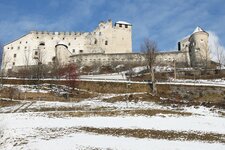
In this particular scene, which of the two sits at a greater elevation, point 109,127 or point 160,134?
point 109,127

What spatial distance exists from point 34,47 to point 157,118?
6690 cm

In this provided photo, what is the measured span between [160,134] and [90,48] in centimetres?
7284

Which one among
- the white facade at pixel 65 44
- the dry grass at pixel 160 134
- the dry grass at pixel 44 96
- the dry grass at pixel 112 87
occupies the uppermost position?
the white facade at pixel 65 44

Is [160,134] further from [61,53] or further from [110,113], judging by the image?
[61,53]

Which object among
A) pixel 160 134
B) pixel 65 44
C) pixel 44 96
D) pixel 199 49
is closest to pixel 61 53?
pixel 65 44

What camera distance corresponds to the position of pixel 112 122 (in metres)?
34.3

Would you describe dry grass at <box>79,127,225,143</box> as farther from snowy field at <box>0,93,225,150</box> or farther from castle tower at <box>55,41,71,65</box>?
castle tower at <box>55,41,71,65</box>

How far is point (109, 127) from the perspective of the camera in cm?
3206

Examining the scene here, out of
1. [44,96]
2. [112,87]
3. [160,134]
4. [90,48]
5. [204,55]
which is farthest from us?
[90,48]

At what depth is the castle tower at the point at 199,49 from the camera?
281 feet

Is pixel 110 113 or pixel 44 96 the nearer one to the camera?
pixel 110 113

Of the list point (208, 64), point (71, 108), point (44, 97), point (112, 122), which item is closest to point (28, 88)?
point (44, 97)

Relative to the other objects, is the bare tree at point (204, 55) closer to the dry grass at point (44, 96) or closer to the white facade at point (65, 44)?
the white facade at point (65, 44)

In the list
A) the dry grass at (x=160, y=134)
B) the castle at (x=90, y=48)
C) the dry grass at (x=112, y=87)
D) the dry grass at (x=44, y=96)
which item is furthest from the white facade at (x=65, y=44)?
the dry grass at (x=160, y=134)
